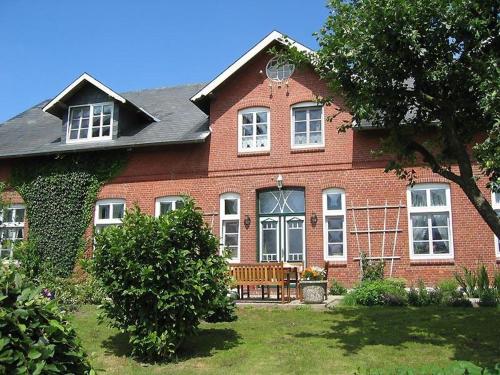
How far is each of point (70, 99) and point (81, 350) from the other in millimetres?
16689

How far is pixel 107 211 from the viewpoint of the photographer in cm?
1791

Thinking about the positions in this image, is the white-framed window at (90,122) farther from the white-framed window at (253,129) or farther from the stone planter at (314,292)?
the stone planter at (314,292)

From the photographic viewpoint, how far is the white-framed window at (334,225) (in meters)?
15.6

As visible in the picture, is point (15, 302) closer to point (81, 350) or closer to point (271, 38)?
point (81, 350)

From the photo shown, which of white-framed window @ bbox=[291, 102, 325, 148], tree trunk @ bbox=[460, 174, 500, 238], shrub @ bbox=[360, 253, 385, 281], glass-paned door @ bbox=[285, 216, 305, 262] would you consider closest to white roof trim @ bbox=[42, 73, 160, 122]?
white-framed window @ bbox=[291, 102, 325, 148]

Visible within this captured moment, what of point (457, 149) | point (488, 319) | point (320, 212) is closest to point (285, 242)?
point (320, 212)

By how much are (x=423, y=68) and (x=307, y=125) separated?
318 inches

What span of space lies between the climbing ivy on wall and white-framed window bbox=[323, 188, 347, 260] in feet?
23.1

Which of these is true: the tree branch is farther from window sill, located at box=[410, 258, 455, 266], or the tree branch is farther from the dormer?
→ the dormer

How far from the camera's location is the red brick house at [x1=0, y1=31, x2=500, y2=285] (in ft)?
49.3

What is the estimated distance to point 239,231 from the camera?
16422 mm

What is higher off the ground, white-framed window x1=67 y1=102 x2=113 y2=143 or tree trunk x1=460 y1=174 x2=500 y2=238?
white-framed window x1=67 y1=102 x2=113 y2=143

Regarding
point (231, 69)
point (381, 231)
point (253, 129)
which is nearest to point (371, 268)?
point (381, 231)

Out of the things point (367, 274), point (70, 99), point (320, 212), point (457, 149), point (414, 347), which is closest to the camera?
point (414, 347)
